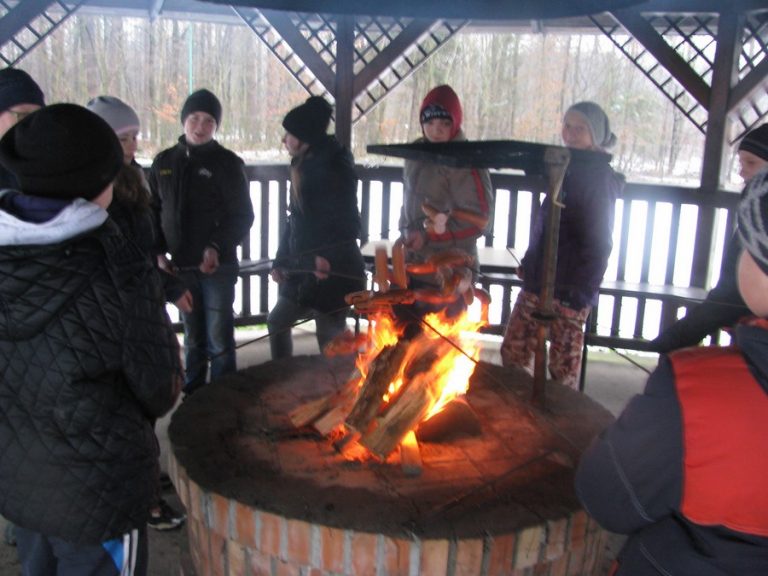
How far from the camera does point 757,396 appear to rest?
49.5 inches

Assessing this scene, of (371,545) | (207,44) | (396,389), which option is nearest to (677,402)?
(371,545)

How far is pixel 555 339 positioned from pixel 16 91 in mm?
2618

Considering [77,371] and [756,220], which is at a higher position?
[756,220]

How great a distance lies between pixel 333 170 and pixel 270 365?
1.23 m

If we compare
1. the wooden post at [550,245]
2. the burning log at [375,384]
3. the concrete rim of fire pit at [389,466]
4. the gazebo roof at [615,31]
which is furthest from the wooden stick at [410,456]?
the gazebo roof at [615,31]

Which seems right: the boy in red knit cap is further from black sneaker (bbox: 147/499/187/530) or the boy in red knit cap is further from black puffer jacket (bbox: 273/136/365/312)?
black sneaker (bbox: 147/499/187/530)

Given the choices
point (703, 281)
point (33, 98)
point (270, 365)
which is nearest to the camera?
point (33, 98)

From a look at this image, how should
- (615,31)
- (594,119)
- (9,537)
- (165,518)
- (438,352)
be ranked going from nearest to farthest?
(438,352), (9,537), (165,518), (594,119), (615,31)

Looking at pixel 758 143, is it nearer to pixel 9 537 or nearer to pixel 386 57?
pixel 9 537

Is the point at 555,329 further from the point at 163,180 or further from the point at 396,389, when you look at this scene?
the point at 163,180

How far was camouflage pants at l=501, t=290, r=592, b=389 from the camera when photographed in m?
3.58

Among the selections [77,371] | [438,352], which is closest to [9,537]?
[77,371]

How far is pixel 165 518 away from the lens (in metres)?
3.02

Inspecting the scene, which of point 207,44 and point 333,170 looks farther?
point 207,44
